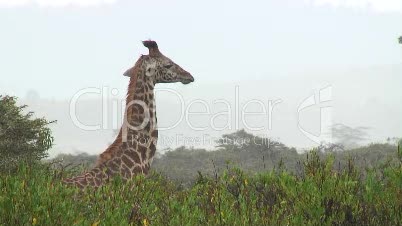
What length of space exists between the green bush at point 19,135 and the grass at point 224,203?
19.5ft

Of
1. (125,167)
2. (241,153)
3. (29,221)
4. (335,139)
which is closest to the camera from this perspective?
(29,221)

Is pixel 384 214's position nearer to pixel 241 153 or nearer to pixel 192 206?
pixel 192 206

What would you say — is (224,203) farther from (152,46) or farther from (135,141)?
(152,46)

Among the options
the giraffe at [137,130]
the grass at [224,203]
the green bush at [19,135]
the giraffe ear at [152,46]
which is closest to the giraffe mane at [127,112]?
the giraffe at [137,130]

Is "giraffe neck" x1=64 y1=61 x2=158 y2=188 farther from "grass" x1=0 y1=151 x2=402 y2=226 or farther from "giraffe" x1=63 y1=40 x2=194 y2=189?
"grass" x1=0 y1=151 x2=402 y2=226

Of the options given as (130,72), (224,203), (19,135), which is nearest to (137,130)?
(130,72)

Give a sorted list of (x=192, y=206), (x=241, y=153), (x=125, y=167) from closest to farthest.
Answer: (x=192, y=206) < (x=125, y=167) < (x=241, y=153)

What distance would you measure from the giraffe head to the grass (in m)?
2.68

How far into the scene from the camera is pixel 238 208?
10906 millimetres

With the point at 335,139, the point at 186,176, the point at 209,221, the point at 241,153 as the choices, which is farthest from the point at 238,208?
the point at 335,139

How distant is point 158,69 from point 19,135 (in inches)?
214

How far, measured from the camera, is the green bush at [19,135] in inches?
661

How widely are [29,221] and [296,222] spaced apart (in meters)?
3.67

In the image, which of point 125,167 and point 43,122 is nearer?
point 125,167
